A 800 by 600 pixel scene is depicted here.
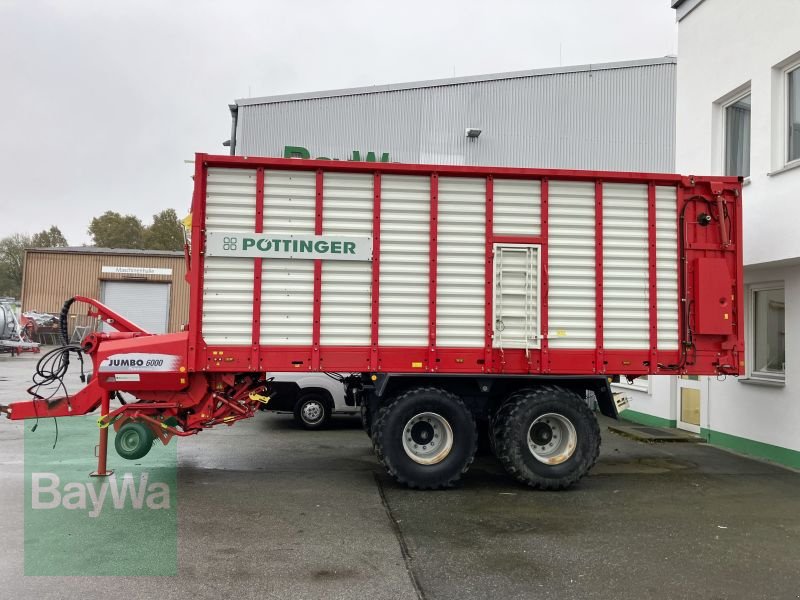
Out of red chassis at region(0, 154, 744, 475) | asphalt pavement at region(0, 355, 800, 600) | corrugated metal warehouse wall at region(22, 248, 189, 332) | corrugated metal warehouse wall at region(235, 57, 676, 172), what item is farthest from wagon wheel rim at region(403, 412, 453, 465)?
corrugated metal warehouse wall at region(22, 248, 189, 332)

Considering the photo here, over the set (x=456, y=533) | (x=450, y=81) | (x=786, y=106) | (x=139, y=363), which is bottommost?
(x=456, y=533)

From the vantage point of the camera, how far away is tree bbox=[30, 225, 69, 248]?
67.8 m

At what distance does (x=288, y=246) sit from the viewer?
6.58m

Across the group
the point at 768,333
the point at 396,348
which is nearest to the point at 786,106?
the point at 768,333

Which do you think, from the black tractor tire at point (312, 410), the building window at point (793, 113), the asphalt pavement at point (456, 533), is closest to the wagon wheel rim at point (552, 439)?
the asphalt pavement at point (456, 533)

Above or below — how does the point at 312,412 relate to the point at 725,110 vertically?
below

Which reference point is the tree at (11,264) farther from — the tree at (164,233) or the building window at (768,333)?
the building window at (768,333)

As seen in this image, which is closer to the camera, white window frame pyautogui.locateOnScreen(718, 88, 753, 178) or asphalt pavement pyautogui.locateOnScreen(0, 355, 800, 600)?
asphalt pavement pyautogui.locateOnScreen(0, 355, 800, 600)

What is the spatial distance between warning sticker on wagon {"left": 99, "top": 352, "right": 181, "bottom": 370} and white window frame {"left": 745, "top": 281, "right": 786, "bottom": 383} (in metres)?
7.55

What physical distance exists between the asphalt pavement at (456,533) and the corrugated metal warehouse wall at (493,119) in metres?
11.7

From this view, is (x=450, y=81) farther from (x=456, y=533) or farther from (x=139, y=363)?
(x=456, y=533)

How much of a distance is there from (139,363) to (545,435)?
4474 millimetres

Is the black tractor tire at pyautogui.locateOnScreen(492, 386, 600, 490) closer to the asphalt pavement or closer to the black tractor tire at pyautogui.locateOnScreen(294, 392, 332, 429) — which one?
the asphalt pavement

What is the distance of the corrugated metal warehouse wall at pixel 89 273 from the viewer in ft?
113
